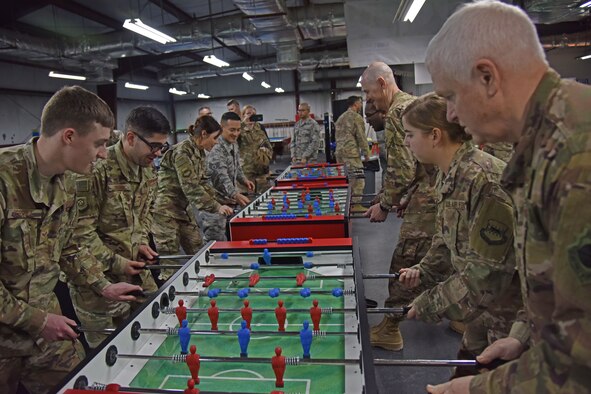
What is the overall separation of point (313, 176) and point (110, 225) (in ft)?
11.7

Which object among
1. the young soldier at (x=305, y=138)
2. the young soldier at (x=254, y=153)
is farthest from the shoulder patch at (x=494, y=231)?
the young soldier at (x=305, y=138)

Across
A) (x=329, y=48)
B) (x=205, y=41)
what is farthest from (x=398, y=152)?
(x=329, y=48)

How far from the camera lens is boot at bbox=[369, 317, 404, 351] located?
3158mm

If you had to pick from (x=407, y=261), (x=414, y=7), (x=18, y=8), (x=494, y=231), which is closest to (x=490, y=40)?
(x=494, y=231)

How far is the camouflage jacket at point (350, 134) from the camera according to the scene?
26.1 feet

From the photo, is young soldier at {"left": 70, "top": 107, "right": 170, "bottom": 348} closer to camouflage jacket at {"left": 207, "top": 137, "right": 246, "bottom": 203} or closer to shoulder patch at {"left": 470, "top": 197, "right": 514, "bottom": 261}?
shoulder patch at {"left": 470, "top": 197, "right": 514, "bottom": 261}

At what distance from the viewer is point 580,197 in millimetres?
680

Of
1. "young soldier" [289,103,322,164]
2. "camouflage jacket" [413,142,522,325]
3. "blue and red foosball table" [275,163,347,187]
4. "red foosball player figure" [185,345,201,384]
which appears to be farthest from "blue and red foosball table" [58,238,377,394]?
"young soldier" [289,103,322,164]

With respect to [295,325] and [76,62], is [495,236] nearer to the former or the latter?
[295,325]

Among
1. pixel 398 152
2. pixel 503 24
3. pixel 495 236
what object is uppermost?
pixel 503 24

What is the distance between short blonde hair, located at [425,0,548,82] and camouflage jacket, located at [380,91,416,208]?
2275mm

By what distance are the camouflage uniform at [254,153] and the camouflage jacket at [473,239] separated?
18.2ft

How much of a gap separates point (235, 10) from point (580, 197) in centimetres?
1169

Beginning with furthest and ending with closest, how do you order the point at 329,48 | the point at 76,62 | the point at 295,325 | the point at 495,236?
1. the point at 329,48
2. the point at 76,62
3. the point at 295,325
4. the point at 495,236
